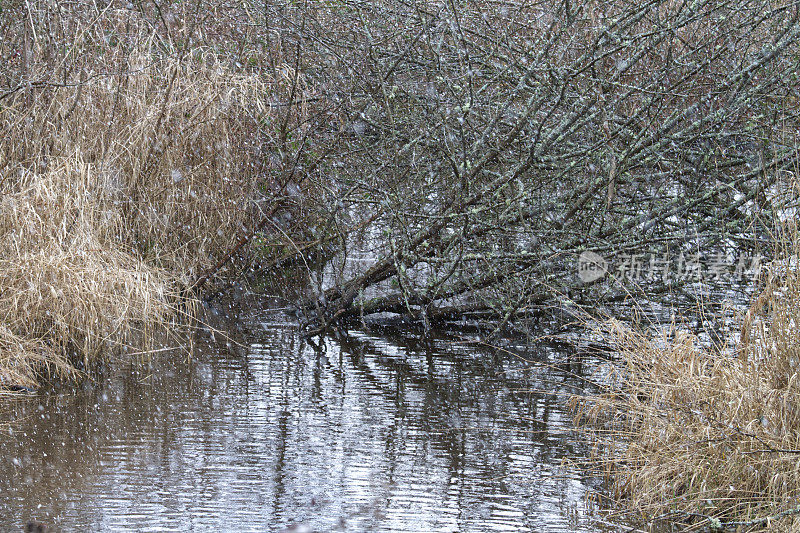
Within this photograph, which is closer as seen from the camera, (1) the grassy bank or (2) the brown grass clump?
(2) the brown grass clump

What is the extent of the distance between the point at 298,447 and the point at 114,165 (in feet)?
12.9

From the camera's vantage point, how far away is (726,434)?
13.9ft

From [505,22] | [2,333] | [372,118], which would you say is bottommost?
[2,333]

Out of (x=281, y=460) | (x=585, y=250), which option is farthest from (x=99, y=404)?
(x=585, y=250)

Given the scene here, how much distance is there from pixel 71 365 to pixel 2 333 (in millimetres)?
542

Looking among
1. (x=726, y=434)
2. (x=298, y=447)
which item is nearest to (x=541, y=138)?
(x=298, y=447)

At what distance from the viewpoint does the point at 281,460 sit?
4.95 meters

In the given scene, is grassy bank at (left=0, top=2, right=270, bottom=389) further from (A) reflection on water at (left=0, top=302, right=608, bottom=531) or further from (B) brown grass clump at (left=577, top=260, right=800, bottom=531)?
(B) brown grass clump at (left=577, top=260, right=800, bottom=531)

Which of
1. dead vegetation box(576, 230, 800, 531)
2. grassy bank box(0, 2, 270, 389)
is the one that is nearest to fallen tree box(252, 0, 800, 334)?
grassy bank box(0, 2, 270, 389)

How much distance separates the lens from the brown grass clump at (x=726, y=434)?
13.3 ft

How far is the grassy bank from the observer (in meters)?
6.51

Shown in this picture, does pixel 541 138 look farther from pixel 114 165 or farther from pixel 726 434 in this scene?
pixel 114 165

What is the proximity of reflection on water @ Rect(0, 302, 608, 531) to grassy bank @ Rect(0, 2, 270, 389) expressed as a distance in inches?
22.7

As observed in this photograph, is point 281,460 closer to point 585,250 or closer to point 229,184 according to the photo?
point 585,250
